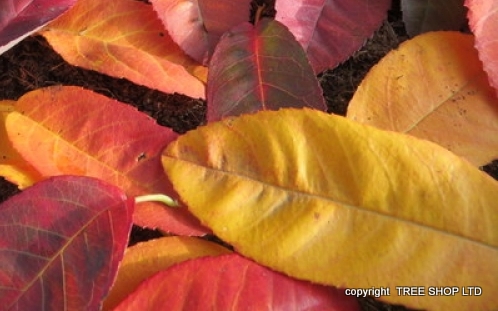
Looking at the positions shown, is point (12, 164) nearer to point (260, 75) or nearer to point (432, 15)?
point (260, 75)

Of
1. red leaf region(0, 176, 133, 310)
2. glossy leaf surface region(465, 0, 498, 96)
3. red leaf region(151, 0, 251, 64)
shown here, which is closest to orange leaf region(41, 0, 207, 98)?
red leaf region(151, 0, 251, 64)

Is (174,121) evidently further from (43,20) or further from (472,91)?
(472,91)

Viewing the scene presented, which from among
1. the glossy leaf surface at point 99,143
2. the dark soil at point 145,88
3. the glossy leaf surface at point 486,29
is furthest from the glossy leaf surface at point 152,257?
the glossy leaf surface at point 486,29

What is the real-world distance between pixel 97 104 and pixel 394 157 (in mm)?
246

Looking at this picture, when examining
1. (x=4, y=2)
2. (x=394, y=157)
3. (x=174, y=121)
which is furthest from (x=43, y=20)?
(x=394, y=157)

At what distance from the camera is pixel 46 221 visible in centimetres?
50

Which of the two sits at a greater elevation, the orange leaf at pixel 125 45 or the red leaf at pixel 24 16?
the red leaf at pixel 24 16

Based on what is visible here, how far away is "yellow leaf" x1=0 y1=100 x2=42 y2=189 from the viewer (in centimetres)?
55

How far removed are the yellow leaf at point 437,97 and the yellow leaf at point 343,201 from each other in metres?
0.05

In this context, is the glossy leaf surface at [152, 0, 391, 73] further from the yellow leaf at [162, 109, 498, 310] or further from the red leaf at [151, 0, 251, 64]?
the yellow leaf at [162, 109, 498, 310]

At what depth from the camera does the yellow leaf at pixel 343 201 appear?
477mm

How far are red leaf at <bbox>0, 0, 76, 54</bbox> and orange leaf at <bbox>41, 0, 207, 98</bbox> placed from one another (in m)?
0.05

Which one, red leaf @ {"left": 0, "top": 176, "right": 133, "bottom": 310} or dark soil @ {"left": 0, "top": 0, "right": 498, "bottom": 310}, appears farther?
dark soil @ {"left": 0, "top": 0, "right": 498, "bottom": 310}

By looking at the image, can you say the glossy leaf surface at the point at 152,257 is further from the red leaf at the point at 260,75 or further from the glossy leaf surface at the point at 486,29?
the glossy leaf surface at the point at 486,29
